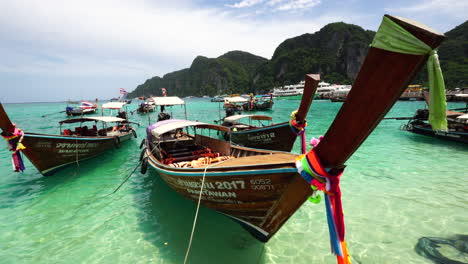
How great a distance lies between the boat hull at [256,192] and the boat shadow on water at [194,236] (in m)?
0.71

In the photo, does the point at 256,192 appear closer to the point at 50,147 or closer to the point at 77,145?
the point at 50,147

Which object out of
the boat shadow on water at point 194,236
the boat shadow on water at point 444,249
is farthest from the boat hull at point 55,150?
the boat shadow on water at point 444,249

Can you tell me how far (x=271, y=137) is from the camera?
1204 centimetres

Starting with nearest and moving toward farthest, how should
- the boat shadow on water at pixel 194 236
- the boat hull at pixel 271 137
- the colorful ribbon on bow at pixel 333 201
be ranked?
the colorful ribbon on bow at pixel 333 201, the boat shadow on water at pixel 194 236, the boat hull at pixel 271 137

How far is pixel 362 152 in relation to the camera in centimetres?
1352

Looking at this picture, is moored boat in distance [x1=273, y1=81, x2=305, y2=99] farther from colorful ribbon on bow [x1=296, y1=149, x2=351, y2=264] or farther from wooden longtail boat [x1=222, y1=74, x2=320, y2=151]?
colorful ribbon on bow [x1=296, y1=149, x2=351, y2=264]

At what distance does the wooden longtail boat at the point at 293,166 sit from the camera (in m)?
2.19

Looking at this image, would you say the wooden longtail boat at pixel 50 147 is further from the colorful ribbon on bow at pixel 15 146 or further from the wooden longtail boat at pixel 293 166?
the wooden longtail boat at pixel 293 166

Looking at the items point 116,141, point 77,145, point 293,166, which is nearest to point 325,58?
point 116,141

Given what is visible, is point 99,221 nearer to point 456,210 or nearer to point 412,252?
point 412,252

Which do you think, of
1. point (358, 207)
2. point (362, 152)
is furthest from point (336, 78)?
point (358, 207)

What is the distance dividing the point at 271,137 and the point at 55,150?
1167cm

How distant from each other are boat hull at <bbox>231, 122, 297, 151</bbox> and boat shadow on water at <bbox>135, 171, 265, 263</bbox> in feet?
20.6

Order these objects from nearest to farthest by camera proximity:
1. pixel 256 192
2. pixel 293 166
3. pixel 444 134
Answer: pixel 293 166
pixel 256 192
pixel 444 134
